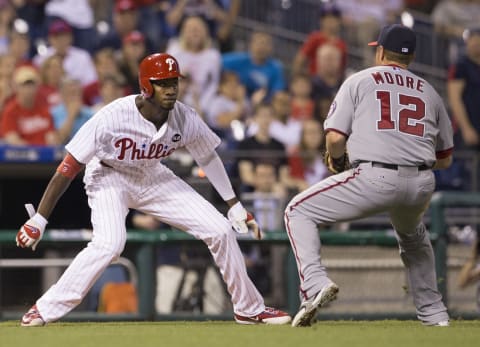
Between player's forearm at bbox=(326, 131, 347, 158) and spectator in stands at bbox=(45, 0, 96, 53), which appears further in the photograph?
spectator in stands at bbox=(45, 0, 96, 53)

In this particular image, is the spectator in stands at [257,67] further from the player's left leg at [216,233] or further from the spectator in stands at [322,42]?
the player's left leg at [216,233]

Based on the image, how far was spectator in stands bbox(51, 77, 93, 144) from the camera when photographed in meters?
11.5

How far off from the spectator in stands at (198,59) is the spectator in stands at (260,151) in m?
0.85

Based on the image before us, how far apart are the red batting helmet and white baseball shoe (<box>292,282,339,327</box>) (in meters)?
1.61

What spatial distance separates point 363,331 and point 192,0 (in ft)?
25.8

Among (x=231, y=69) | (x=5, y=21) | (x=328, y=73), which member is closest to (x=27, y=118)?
(x=5, y=21)

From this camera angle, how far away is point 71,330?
6.45m

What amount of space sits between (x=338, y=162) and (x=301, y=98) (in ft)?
20.5

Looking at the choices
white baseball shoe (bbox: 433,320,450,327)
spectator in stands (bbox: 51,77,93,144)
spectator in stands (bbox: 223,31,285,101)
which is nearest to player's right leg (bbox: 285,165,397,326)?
white baseball shoe (bbox: 433,320,450,327)

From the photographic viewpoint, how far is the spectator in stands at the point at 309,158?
11398 mm

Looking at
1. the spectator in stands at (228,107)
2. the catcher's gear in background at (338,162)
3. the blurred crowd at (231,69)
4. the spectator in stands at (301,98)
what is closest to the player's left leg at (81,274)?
the catcher's gear in background at (338,162)

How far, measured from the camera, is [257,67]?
13234 millimetres

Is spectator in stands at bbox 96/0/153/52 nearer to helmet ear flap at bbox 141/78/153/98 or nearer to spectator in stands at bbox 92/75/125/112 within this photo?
spectator in stands at bbox 92/75/125/112

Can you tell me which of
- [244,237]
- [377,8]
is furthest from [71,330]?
[377,8]
